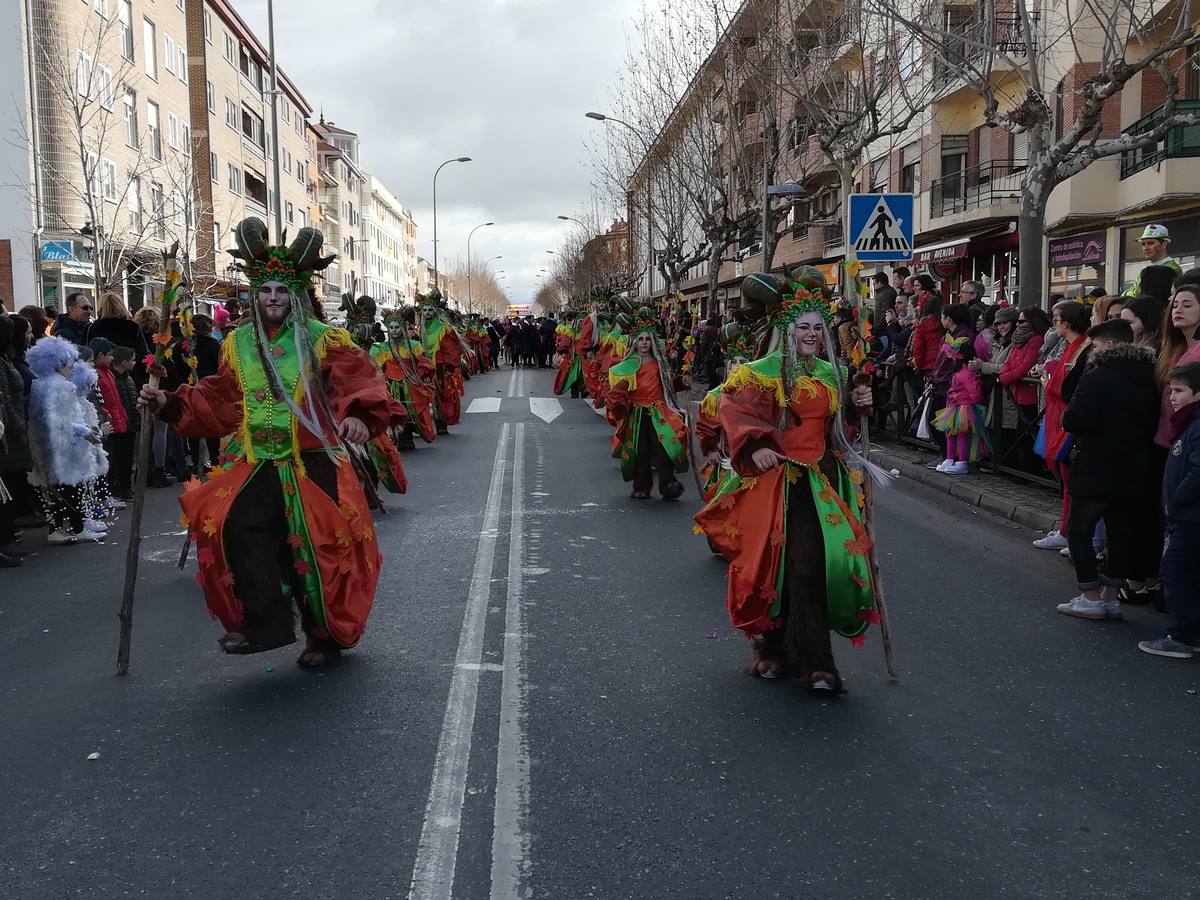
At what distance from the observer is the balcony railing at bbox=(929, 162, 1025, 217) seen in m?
24.4

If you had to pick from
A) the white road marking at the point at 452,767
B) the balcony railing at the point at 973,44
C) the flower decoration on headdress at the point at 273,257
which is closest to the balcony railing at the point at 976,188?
the balcony railing at the point at 973,44

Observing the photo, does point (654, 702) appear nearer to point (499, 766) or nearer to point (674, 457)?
point (499, 766)

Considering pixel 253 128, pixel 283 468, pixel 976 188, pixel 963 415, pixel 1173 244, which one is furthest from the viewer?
pixel 253 128

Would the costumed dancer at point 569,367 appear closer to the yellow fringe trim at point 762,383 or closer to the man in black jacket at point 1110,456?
the man in black jacket at point 1110,456

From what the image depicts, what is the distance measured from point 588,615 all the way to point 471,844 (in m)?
2.88

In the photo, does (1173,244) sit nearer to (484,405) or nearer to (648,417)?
(484,405)

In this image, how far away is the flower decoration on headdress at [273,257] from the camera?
5.50 metres

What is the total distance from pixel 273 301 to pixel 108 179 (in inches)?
1051

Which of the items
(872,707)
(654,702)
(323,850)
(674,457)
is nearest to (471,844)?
(323,850)

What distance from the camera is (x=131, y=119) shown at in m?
31.8

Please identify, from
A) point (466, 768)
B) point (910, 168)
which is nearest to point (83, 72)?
point (910, 168)

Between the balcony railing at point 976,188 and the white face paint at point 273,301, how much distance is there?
19868 mm

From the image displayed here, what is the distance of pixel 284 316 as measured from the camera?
5.57m

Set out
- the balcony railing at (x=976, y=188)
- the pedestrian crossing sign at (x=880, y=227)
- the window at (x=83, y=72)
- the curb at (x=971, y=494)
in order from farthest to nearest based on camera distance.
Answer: the window at (x=83, y=72)
the balcony railing at (x=976, y=188)
the pedestrian crossing sign at (x=880, y=227)
the curb at (x=971, y=494)
